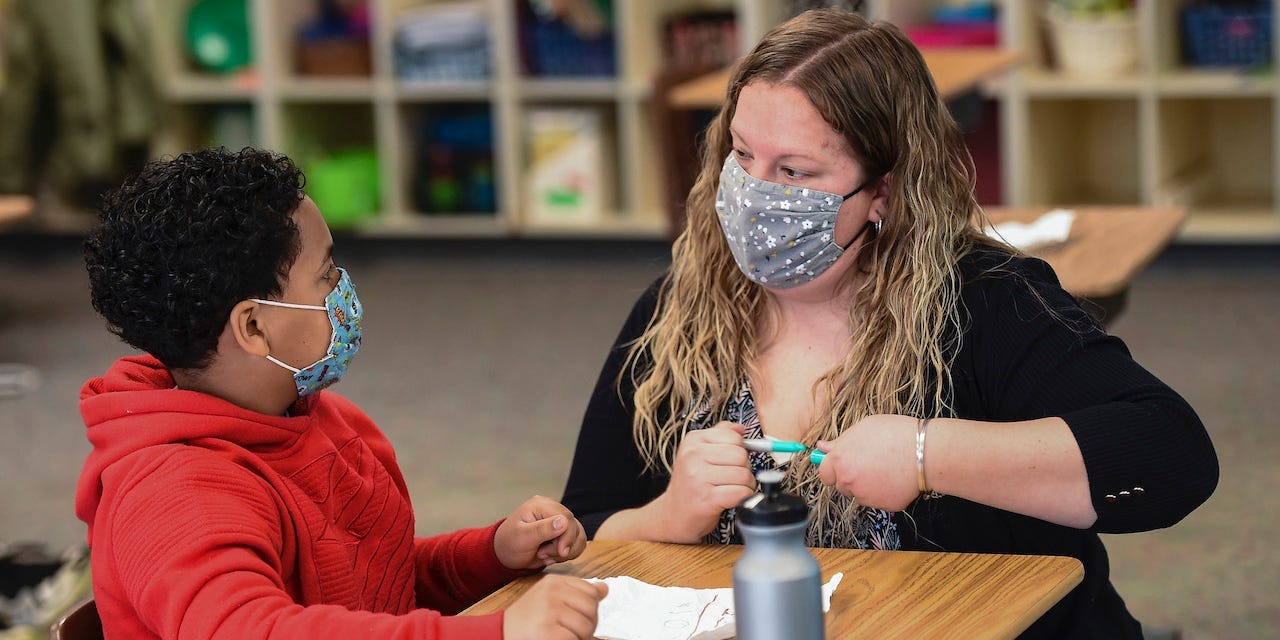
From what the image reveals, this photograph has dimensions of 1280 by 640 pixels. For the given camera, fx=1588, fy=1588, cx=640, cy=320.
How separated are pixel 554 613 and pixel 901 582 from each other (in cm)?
37

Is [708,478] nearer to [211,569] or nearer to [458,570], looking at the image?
[458,570]

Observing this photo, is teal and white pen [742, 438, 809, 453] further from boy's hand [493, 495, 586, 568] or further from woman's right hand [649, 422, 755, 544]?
boy's hand [493, 495, 586, 568]

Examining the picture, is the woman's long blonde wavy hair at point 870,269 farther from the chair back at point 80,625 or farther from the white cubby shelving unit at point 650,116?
the white cubby shelving unit at point 650,116

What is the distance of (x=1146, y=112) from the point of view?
5059 millimetres

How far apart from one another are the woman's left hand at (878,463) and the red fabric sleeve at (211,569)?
1.25ft

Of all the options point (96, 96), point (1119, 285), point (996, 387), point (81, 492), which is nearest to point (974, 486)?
point (996, 387)

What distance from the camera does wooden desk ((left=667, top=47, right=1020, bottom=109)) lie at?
3.76 meters

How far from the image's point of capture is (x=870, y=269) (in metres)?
1.74

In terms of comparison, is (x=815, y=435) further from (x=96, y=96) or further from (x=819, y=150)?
(x=96, y=96)

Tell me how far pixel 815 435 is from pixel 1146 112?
3756 mm

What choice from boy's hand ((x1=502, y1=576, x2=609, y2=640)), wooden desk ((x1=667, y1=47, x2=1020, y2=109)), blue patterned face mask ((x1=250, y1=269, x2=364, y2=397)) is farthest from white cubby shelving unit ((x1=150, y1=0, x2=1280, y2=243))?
boy's hand ((x1=502, y1=576, x2=609, y2=640))

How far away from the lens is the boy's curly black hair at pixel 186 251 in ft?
4.42

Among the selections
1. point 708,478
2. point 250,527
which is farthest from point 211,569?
point 708,478

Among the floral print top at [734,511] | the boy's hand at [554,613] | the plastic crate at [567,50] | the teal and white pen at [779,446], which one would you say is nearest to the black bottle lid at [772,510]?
the boy's hand at [554,613]
